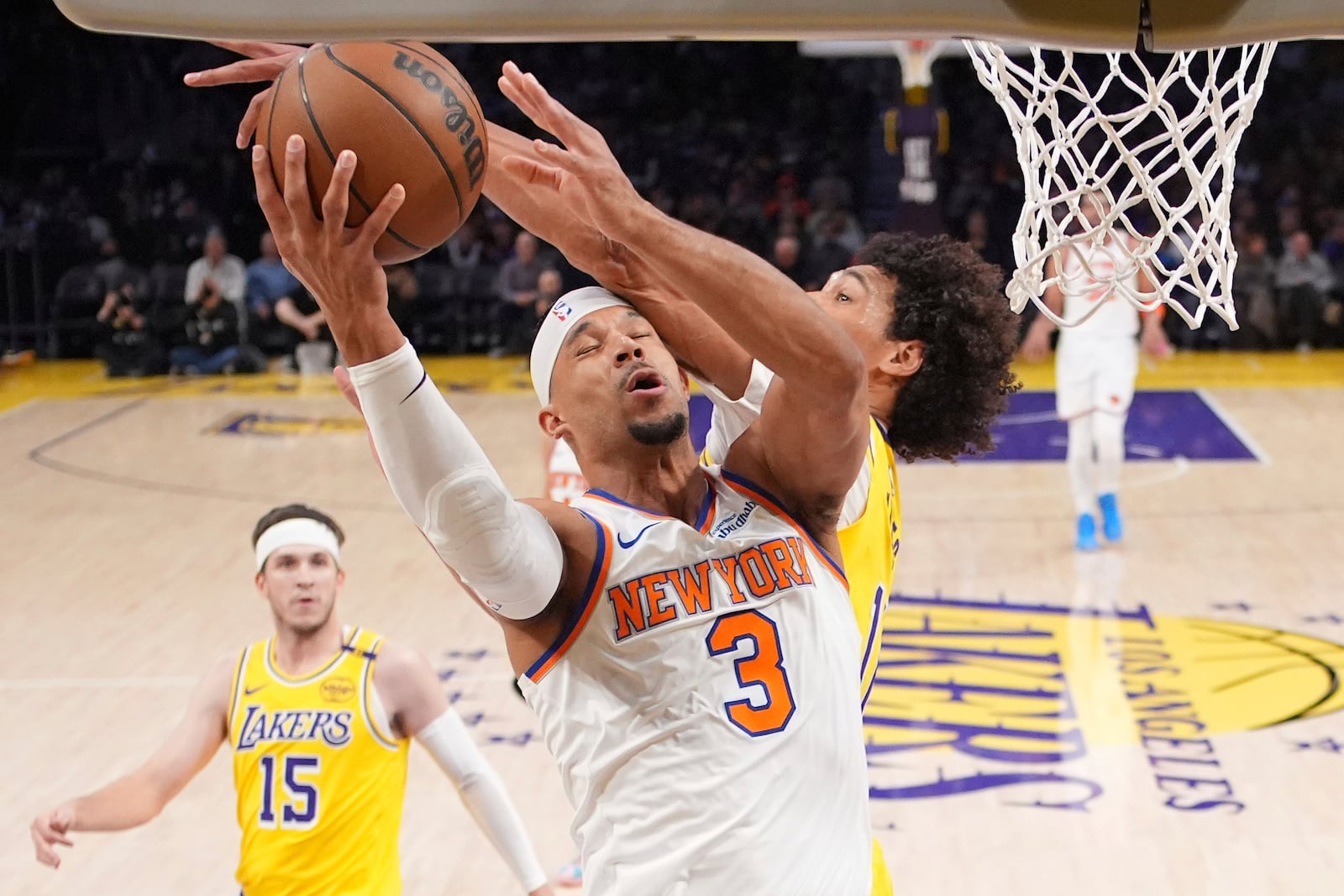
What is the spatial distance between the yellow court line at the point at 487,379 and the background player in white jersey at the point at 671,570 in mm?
11555

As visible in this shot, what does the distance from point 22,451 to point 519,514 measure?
10.8m

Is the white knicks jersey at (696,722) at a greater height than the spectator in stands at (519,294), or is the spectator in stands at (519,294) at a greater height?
the spectator in stands at (519,294)

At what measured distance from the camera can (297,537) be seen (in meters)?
4.23

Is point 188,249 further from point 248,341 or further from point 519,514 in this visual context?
point 519,514

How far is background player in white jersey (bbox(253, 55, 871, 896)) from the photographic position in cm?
228

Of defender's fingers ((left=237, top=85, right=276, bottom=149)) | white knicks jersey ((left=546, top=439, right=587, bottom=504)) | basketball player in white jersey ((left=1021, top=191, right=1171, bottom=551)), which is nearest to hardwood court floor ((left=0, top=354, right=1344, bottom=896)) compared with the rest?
basketball player in white jersey ((left=1021, top=191, right=1171, bottom=551))

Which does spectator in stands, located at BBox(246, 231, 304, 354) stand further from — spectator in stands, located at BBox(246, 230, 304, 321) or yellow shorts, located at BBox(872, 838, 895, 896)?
yellow shorts, located at BBox(872, 838, 895, 896)

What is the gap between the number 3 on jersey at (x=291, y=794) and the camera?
3.94m

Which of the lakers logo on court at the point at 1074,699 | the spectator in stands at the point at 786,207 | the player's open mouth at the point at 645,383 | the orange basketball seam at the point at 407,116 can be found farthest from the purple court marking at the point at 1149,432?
the orange basketball seam at the point at 407,116

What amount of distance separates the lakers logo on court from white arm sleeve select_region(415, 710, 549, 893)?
6.44ft

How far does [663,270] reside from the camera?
2328 millimetres

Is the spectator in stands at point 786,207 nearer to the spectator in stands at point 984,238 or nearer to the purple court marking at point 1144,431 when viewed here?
the spectator in stands at point 984,238

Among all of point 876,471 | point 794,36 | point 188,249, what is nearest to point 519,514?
point 794,36

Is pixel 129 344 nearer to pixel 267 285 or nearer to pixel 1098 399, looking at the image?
pixel 267 285
